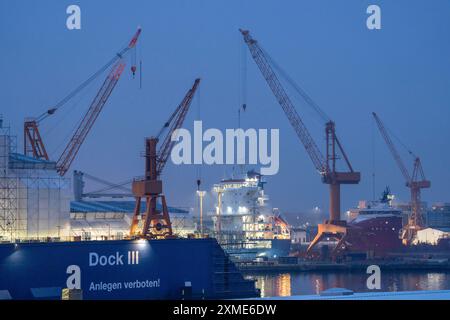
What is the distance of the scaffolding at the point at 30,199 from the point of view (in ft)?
107

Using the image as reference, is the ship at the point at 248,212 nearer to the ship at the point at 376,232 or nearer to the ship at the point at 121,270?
the ship at the point at 376,232

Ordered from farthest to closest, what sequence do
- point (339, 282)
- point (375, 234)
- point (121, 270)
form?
point (375, 234)
point (339, 282)
point (121, 270)

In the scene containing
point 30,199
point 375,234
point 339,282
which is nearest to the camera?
point 30,199

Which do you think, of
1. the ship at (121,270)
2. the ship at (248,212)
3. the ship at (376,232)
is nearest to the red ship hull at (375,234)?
the ship at (376,232)

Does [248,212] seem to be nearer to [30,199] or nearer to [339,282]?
[339,282]

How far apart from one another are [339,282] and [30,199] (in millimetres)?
29181

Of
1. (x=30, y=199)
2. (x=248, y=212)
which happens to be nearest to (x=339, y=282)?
(x=248, y=212)

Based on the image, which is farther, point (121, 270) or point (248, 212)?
point (248, 212)

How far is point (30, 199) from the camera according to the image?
110ft

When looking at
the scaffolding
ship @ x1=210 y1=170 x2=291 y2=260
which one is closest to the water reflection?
ship @ x1=210 y1=170 x2=291 y2=260

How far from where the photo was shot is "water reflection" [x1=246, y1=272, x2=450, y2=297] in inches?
2034

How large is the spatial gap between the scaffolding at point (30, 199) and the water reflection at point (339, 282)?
1666 centimetres
